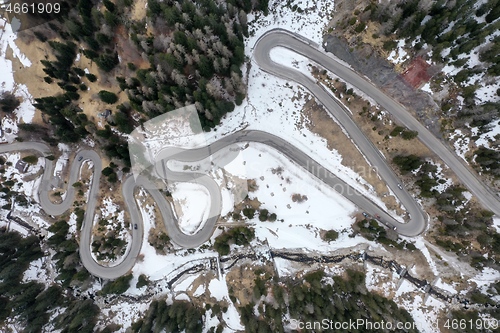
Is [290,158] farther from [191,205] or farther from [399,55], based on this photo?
[399,55]

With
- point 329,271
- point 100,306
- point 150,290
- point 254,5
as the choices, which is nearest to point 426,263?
point 329,271

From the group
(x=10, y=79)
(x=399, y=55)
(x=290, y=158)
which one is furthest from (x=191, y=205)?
(x=399, y=55)

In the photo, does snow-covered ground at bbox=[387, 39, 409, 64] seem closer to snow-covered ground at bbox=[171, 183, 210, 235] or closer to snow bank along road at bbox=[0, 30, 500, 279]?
snow bank along road at bbox=[0, 30, 500, 279]

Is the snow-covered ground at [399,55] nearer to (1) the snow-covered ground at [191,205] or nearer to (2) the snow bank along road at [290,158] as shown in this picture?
(2) the snow bank along road at [290,158]

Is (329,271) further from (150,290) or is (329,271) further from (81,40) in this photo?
(81,40)

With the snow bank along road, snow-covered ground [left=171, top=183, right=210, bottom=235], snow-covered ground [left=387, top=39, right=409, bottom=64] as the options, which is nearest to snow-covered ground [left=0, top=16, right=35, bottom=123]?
the snow bank along road

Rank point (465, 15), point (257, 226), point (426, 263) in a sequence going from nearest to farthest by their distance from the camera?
point (465, 15) → point (426, 263) → point (257, 226)

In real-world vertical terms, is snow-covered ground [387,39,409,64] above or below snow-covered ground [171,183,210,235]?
above

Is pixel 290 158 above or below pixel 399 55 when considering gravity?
below
